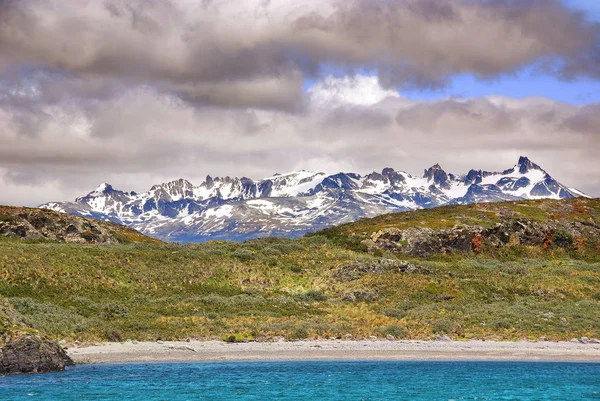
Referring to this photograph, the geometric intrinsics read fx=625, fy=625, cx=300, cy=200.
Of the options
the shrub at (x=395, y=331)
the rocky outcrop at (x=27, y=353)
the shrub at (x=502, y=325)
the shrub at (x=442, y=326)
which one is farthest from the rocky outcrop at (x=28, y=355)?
the shrub at (x=502, y=325)

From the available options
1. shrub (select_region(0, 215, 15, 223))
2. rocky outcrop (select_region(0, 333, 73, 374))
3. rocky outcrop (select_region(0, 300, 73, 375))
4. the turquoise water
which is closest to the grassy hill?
rocky outcrop (select_region(0, 300, 73, 375))

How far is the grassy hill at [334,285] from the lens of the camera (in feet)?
175

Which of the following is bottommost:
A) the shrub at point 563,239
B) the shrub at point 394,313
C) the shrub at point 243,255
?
the shrub at point 394,313

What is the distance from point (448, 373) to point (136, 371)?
19627 mm

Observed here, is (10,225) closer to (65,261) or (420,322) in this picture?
(65,261)

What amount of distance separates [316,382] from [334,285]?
3726 cm

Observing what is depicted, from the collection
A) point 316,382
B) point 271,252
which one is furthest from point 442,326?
point 271,252

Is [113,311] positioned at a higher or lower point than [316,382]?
higher

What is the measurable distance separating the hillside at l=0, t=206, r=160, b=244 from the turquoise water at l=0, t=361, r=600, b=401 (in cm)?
6209

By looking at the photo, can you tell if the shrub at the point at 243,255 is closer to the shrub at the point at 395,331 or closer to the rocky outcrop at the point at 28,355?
the shrub at the point at 395,331

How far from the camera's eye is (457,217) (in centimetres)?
10794

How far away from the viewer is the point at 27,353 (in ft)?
121

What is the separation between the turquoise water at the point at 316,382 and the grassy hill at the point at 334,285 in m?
9.61

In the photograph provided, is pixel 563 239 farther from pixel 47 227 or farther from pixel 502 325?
pixel 47 227
